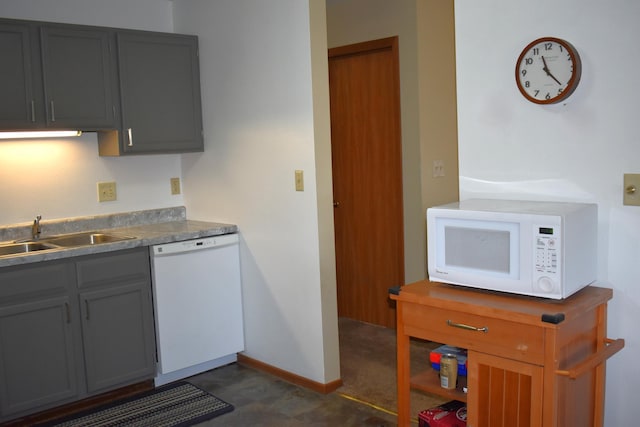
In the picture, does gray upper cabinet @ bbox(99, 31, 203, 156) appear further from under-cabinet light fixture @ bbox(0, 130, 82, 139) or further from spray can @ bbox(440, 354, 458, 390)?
spray can @ bbox(440, 354, 458, 390)

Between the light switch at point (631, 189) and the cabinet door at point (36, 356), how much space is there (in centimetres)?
264

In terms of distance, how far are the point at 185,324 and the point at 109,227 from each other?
820mm

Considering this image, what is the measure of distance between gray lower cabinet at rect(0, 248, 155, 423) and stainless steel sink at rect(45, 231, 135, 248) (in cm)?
31

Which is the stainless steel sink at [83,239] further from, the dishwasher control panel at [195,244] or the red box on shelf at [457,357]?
the red box on shelf at [457,357]

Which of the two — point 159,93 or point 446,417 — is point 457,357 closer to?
point 446,417

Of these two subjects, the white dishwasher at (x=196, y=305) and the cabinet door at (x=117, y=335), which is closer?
the cabinet door at (x=117, y=335)

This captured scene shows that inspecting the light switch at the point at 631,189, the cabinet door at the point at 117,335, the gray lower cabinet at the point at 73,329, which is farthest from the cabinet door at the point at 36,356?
the light switch at the point at 631,189

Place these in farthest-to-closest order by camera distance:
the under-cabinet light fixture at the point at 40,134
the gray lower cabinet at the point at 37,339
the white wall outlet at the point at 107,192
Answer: the white wall outlet at the point at 107,192 → the under-cabinet light fixture at the point at 40,134 → the gray lower cabinet at the point at 37,339

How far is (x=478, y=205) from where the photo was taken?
2.36m

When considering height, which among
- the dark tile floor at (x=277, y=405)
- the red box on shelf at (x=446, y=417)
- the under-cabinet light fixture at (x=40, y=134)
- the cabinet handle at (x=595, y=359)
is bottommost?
the dark tile floor at (x=277, y=405)

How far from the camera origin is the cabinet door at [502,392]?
2.00m

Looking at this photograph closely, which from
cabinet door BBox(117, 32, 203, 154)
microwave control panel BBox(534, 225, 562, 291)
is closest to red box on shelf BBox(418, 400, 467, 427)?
microwave control panel BBox(534, 225, 562, 291)

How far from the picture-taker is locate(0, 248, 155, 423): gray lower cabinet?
125 inches

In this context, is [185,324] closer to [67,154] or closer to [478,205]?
[67,154]
